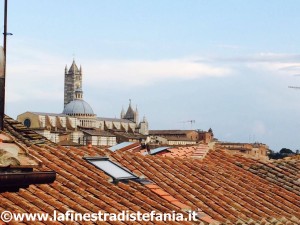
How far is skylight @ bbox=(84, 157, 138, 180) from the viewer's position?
920 cm

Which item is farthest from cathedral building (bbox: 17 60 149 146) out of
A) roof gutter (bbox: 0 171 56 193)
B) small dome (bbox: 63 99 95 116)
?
roof gutter (bbox: 0 171 56 193)

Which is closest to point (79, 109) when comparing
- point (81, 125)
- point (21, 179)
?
point (81, 125)

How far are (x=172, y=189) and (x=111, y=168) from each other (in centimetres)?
86

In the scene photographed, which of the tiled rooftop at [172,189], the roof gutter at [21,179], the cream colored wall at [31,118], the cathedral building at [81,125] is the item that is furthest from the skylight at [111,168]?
the cream colored wall at [31,118]

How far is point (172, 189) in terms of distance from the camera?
9.61 m

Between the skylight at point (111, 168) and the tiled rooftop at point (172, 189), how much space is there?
136mm

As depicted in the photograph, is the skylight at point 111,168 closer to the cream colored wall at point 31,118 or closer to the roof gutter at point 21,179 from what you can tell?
the roof gutter at point 21,179

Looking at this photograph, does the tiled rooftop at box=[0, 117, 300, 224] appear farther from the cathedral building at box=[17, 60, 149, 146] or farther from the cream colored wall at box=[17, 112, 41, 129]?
the cream colored wall at box=[17, 112, 41, 129]

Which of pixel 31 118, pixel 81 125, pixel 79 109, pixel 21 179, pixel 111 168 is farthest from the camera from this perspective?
pixel 79 109

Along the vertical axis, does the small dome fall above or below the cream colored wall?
above

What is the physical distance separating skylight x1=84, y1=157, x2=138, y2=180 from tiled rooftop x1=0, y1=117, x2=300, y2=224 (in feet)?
0.45

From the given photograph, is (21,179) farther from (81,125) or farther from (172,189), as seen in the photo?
(81,125)

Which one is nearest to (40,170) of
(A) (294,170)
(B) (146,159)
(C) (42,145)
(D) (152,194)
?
(D) (152,194)

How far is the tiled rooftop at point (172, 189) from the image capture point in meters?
7.62
